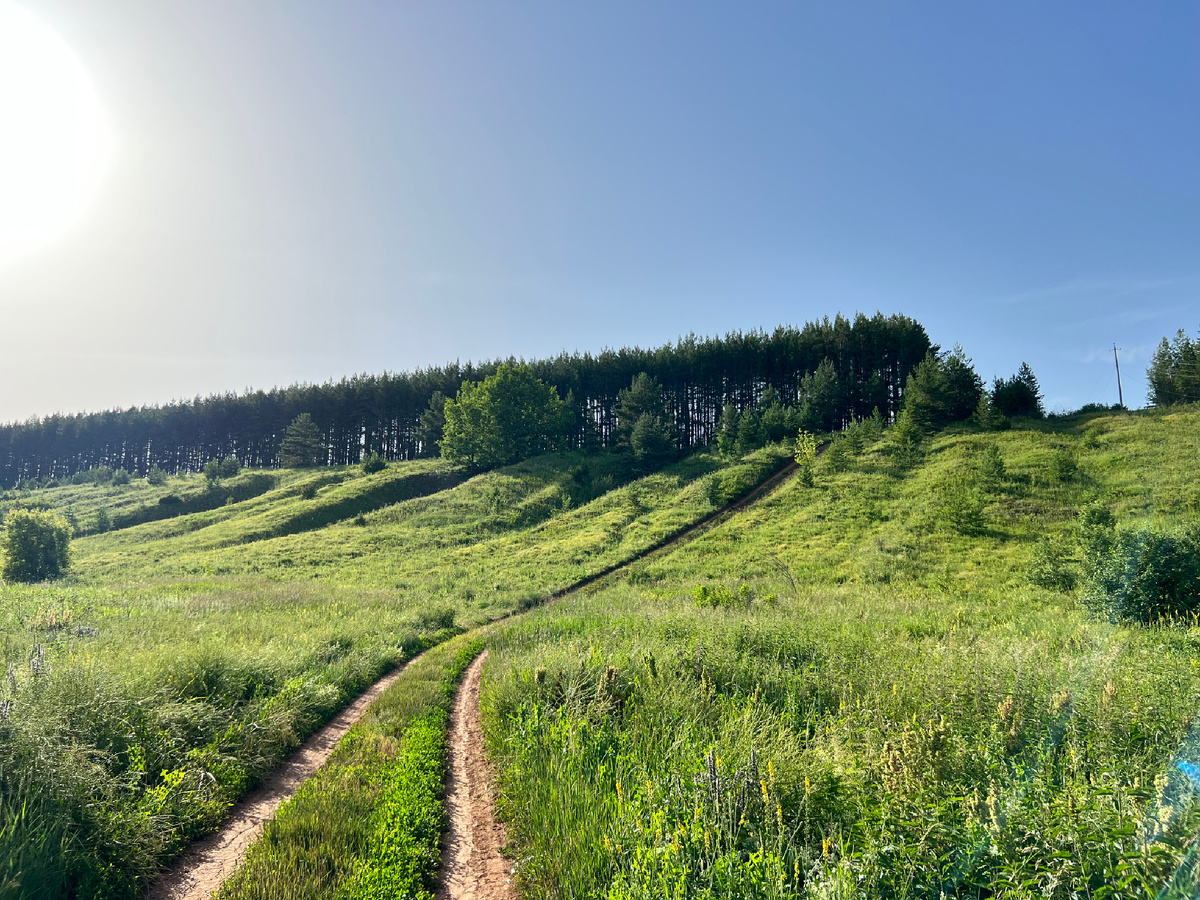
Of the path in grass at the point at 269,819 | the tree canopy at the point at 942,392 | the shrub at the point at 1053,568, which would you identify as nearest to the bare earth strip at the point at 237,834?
the path in grass at the point at 269,819

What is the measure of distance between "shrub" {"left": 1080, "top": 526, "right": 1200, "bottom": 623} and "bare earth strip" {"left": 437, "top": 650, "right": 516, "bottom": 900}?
53.6 feet

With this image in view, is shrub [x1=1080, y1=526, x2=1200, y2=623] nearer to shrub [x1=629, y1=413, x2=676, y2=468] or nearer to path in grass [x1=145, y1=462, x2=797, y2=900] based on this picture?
path in grass [x1=145, y1=462, x2=797, y2=900]

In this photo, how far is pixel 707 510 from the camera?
38594mm

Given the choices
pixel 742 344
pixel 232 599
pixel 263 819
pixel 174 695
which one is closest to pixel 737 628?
pixel 263 819

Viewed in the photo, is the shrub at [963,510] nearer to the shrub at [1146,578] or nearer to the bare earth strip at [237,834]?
the shrub at [1146,578]

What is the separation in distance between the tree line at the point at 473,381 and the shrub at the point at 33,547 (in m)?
48.1

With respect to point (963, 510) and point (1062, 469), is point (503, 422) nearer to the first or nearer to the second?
point (963, 510)

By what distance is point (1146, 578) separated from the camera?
14352 millimetres

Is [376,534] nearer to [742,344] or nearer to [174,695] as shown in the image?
[174,695]

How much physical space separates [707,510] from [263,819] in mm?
34797

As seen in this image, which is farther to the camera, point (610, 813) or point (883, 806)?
point (610, 813)

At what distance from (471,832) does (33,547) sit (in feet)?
122

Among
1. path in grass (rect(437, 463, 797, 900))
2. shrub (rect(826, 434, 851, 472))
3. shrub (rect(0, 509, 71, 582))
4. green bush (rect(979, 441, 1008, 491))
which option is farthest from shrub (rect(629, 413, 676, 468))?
path in grass (rect(437, 463, 797, 900))

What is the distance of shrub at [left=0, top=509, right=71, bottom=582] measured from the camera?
2797 cm
